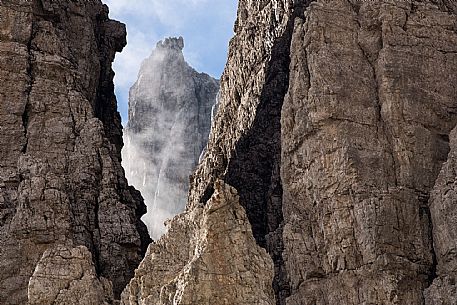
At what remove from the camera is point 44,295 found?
103 feet

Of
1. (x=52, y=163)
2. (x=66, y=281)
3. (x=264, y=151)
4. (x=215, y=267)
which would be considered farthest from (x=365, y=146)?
(x=215, y=267)

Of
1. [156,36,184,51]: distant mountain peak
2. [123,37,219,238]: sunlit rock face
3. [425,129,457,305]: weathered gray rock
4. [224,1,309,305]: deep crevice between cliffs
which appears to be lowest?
[425,129,457,305]: weathered gray rock

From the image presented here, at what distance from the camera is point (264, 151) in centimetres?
6512

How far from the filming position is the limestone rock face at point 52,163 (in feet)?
143

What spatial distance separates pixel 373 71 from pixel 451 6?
30.9 feet

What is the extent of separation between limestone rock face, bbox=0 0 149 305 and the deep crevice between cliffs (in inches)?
346

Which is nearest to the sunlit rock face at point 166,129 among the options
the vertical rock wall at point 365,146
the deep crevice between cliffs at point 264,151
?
the deep crevice between cliffs at point 264,151

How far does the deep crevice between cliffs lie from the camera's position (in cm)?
6269

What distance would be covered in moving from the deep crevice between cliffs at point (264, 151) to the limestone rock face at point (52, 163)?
879 cm

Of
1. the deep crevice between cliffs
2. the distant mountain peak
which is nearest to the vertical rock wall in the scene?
the deep crevice between cliffs

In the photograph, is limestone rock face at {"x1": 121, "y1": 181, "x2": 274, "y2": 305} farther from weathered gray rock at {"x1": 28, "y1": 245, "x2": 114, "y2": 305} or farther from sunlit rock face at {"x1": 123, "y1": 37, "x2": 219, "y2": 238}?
sunlit rock face at {"x1": 123, "y1": 37, "x2": 219, "y2": 238}

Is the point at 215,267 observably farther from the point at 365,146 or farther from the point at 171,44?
the point at 171,44

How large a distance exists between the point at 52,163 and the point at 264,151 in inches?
827

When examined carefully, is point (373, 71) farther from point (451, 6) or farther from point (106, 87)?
point (106, 87)
